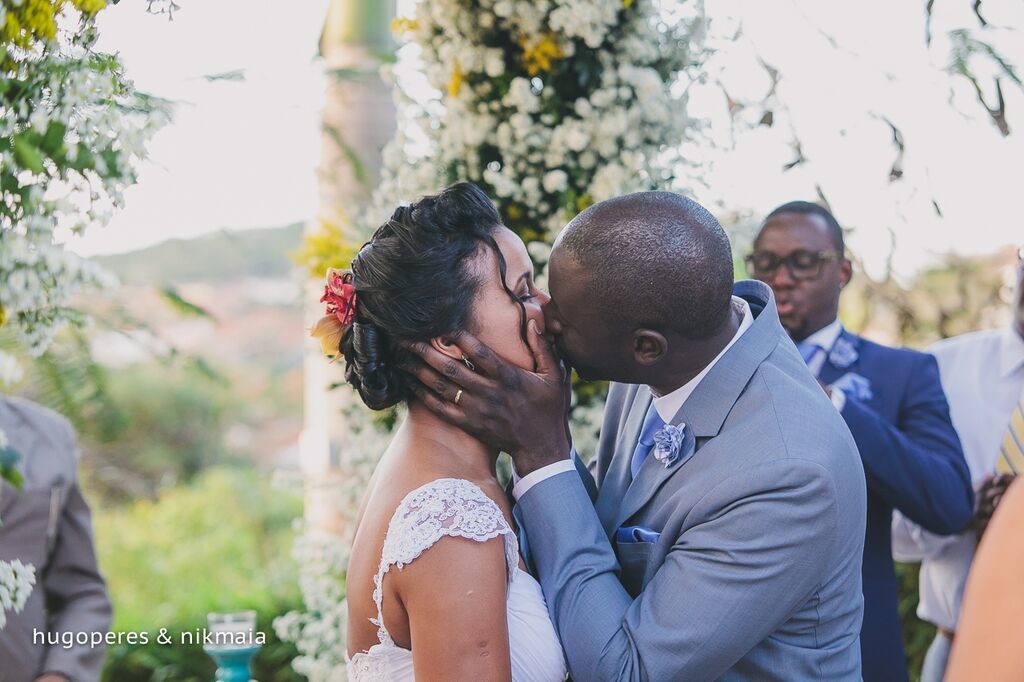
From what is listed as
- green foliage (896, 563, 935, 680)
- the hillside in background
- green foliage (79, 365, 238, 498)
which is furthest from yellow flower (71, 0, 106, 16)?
green foliage (79, 365, 238, 498)

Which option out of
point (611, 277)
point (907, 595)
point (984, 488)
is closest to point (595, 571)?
point (611, 277)

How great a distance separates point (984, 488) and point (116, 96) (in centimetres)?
362

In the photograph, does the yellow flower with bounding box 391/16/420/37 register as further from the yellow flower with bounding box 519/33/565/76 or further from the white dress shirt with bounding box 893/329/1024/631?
the white dress shirt with bounding box 893/329/1024/631

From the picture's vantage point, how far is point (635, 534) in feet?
8.91

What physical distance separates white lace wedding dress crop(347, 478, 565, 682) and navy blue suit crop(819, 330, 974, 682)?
148 cm

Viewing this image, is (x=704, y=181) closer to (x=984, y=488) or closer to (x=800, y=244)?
(x=800, y=244)

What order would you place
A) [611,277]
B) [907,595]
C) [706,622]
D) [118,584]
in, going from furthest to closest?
[118,584], [907,595], [611,277], [706,622]

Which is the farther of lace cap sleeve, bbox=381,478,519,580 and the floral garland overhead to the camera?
the floral garland overhead

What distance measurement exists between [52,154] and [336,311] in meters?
1.23

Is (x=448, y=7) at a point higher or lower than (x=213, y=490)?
higher

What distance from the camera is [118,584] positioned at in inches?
364

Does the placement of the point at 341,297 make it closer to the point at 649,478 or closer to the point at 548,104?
the point at 649,478

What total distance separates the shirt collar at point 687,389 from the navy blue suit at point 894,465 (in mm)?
912

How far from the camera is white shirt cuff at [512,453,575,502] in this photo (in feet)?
8.78
